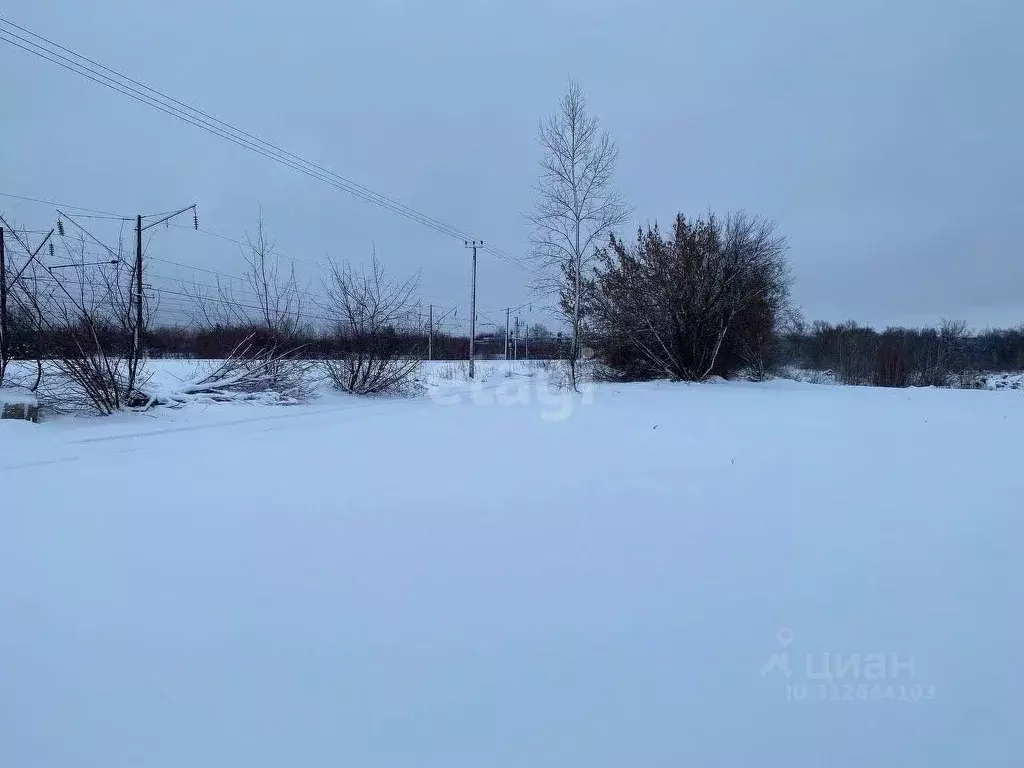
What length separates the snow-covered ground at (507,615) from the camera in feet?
5.32

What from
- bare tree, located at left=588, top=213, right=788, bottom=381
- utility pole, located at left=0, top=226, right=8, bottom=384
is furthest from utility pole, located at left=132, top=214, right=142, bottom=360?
bare tree, located at left=588, top=213, right=788, bottom=381

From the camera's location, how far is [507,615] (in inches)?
89.4

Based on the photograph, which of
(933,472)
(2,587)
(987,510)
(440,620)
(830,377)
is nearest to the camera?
(440,620)

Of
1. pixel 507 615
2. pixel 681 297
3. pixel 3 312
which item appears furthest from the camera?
pixel 681 297

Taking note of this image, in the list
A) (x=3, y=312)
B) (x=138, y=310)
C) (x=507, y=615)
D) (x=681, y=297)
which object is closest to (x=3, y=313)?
(x=3, y=312)

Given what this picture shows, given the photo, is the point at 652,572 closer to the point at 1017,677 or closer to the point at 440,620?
the point at 440,620

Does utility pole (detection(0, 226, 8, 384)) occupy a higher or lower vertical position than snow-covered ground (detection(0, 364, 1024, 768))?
higher

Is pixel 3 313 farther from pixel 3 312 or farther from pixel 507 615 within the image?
pixel 507 615

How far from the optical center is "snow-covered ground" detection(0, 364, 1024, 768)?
1620 millimetres

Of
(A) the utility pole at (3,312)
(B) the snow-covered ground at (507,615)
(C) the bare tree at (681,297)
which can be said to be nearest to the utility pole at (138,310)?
(A) the utility pole at (3,312)

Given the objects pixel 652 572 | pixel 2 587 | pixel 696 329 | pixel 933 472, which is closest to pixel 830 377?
pixel 696 329

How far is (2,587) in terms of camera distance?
8.14 feet

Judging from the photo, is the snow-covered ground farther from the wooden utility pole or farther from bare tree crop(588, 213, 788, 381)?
bare tree crop(588, 213, 788, 381)

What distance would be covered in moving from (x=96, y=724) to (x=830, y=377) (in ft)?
124
